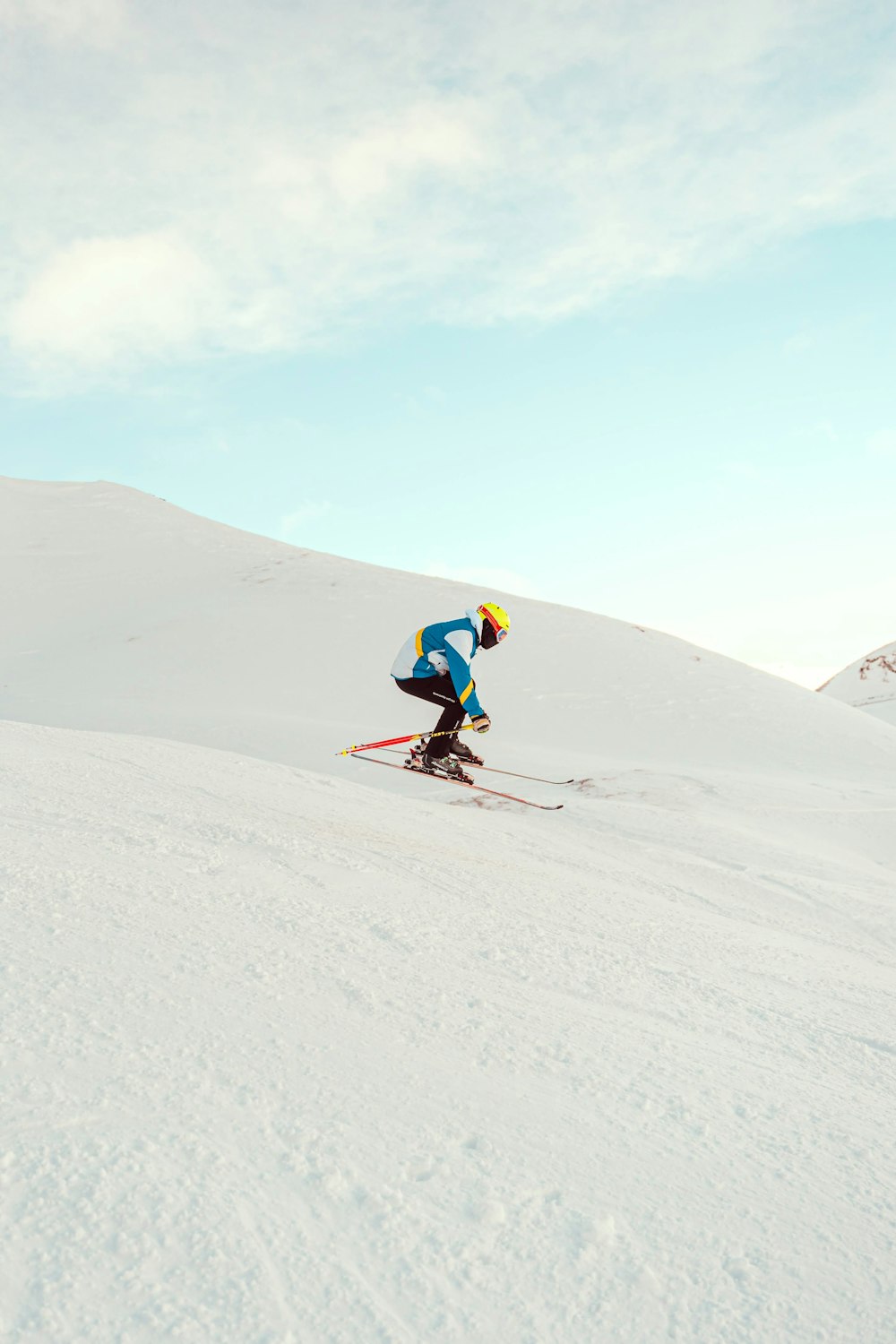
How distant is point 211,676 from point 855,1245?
48.9ft

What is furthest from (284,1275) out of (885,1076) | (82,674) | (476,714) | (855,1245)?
(82,674)

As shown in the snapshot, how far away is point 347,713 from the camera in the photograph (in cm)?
1490

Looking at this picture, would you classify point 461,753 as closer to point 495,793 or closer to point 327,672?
point 495,793

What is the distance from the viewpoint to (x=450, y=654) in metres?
9.15

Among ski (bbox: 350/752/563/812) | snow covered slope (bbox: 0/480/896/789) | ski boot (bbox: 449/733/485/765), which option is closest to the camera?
ski (bbox: 350/752/563/812)

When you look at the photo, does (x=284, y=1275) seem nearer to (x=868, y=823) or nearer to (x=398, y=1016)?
(x=398, y=1016)

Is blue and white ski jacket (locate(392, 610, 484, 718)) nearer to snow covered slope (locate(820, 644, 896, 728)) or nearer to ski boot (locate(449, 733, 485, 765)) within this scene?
ski boot (locate(449, 733, 485, 765))

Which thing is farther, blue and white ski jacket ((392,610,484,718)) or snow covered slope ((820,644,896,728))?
snow covered slope ((820,644,896,728))

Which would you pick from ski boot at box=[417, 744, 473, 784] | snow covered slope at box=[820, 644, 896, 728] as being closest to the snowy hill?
ski boot at box=[417, 744, 473, 784]

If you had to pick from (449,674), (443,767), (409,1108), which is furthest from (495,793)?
A: (409,1108)

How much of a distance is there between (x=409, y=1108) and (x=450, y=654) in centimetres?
665

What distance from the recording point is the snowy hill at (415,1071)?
2.03m

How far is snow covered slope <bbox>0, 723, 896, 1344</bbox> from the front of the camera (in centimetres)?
201

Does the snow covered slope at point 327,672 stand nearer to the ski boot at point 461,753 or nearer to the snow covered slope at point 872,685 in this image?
the ski boot at point 461,753
